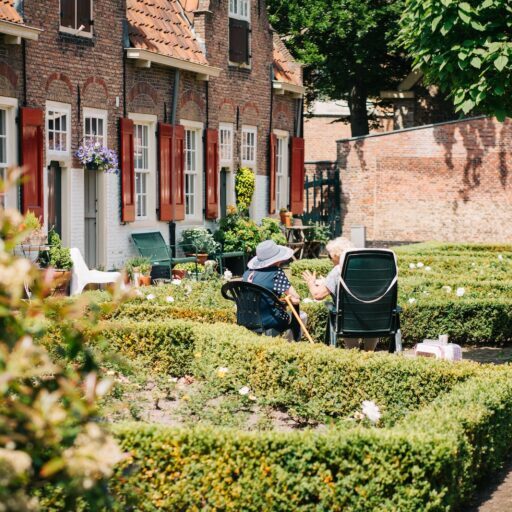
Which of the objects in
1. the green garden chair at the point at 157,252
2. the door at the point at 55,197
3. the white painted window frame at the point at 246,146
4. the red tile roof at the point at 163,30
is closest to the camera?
the door at the point at 55,197

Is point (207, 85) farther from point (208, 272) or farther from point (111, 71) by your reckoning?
point (208, 272)

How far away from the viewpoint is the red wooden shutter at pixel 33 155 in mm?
15766

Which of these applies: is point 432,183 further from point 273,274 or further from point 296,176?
point 273,274

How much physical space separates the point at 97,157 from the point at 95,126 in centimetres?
75

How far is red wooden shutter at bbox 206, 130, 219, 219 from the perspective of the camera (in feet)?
71.5

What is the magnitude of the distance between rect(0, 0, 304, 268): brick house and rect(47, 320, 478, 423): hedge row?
7.70 metres

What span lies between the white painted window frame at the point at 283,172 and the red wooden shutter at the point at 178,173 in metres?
5.01

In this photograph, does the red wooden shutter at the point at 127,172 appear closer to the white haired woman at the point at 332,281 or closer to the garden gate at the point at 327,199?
the white haired woman at the point at 332,281

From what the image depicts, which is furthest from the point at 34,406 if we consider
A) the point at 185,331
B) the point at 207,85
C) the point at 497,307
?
the point at 207,85

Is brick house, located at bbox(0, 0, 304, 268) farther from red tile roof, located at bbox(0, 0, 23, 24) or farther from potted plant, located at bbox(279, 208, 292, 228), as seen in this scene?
potted plant, located at bbox(279, 208, 292, 228)

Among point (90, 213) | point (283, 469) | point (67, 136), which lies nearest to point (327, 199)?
point (90, 213)

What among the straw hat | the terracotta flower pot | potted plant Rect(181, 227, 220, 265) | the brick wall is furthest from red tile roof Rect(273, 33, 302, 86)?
the straw hat

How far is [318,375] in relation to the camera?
26.6 feet

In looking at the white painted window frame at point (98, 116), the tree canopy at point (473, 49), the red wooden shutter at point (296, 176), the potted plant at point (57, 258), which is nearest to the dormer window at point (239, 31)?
the red wooden shutter at point (296, 176)
